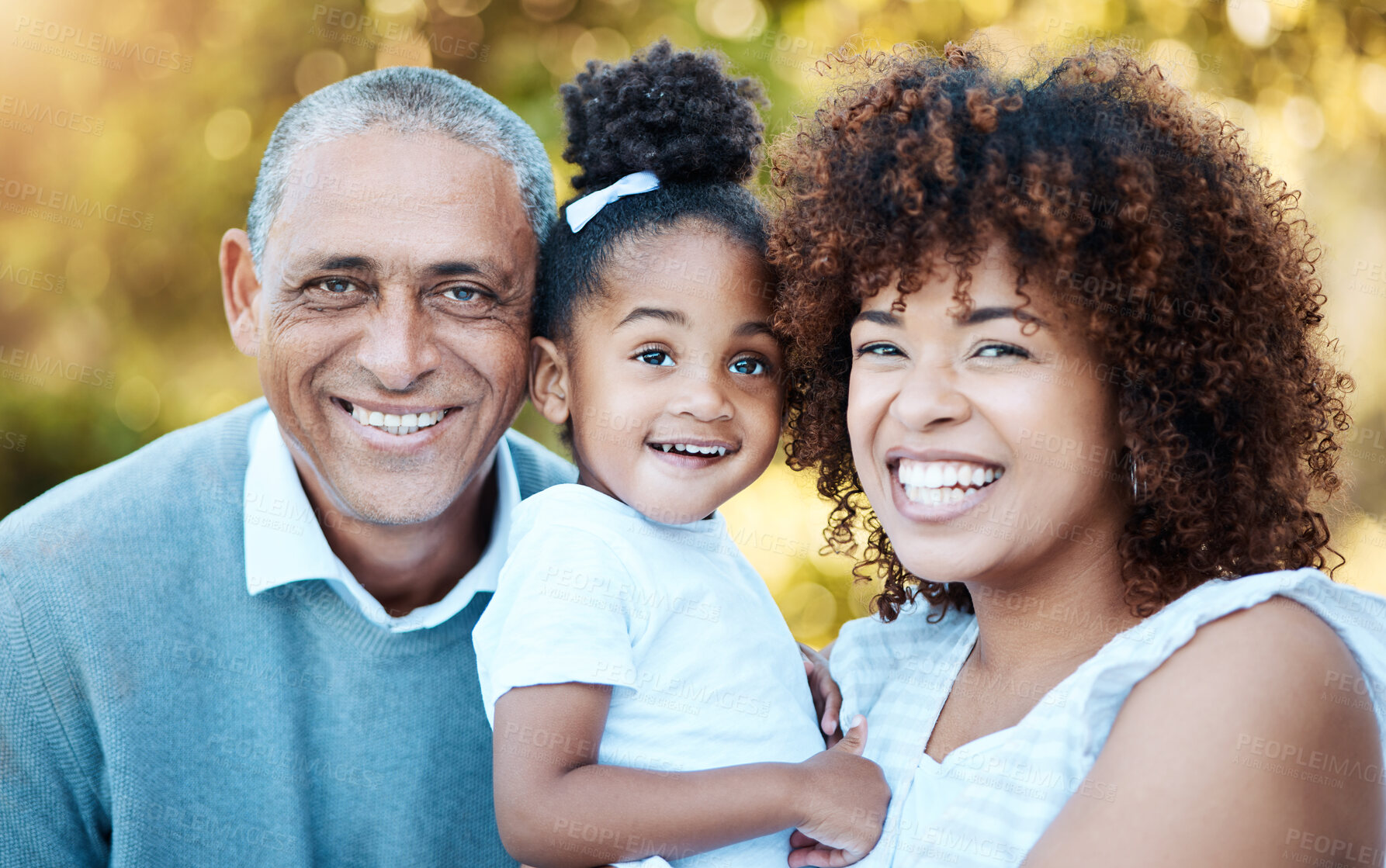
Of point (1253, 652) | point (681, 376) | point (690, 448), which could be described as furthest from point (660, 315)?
point (1253, 652)

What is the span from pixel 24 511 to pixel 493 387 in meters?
1.16

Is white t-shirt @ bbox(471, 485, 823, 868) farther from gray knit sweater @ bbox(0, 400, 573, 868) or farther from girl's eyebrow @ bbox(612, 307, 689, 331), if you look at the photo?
gray knit sweater @ bbox(0, 400, 573, 868)

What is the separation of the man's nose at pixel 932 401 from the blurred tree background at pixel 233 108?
2.88m

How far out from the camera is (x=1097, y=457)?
6.03 feet

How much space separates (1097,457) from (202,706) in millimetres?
1991

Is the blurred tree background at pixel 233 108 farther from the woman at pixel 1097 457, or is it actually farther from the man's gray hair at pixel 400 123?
the woman at pixel 1097 457

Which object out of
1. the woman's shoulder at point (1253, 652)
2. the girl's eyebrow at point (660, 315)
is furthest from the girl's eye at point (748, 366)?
the woman's shoulder at point (1253, 652)

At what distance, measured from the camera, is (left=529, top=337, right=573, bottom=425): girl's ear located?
2432 mm

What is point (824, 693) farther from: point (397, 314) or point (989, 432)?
point (397, 314)

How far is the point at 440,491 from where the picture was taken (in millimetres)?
2600


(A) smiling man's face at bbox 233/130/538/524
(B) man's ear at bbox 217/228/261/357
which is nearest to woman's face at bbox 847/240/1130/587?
(A) smiling man's face at bbox 233/130/538/524

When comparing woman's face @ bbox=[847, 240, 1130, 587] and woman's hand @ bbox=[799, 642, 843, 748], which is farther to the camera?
woman's hand @ bbox=[799, 642, 843, 748]

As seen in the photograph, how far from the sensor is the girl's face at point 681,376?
219 centimetres

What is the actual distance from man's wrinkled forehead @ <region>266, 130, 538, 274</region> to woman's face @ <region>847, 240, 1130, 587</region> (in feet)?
3.31
